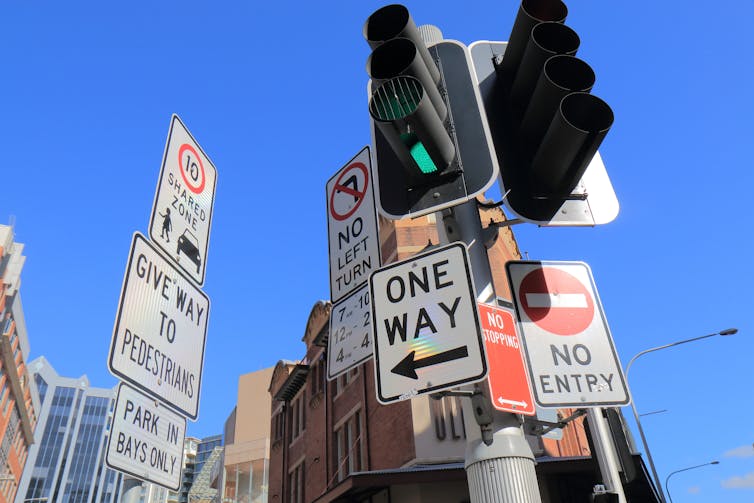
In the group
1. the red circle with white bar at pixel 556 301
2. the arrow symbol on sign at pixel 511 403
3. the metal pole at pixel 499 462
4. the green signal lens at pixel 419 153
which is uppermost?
the green signal lens at pixel 419 153

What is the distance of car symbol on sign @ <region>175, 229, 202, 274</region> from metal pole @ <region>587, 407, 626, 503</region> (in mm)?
3018

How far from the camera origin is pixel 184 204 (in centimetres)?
412

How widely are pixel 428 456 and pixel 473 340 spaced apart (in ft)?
49.3

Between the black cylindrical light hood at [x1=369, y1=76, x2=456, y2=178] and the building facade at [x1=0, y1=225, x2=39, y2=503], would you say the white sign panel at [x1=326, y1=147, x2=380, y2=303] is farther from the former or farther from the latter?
the building facade at [x1=0, y1=225, x2=39, y2=503]

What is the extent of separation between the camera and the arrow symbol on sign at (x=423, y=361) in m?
2.75

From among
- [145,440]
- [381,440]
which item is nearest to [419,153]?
[145,440]

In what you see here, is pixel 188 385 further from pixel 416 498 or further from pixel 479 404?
pixel 416 498

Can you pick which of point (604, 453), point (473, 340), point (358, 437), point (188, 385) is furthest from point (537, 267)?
point (358, 437)

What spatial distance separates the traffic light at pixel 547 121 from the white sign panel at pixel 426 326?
0.61 metres

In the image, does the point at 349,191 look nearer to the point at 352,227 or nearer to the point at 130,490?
the point at 352,227

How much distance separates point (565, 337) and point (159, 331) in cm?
233

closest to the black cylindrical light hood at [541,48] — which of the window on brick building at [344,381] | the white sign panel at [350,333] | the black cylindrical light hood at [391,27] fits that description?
Result: the black cylindrical light hood at [391,27]

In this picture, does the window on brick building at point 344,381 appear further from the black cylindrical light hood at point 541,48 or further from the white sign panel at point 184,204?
the black cylindrical light hood at point 541,48

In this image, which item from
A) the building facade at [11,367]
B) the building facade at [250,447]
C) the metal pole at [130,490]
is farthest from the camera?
the building facade at [11,367]
